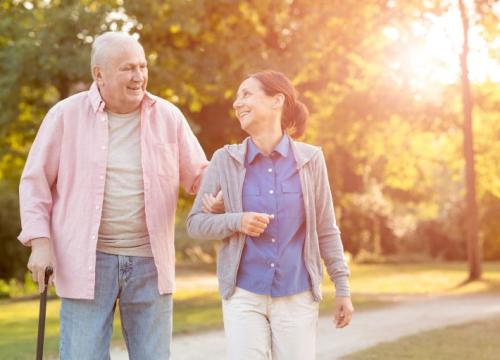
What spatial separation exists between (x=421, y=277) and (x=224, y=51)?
355 inches

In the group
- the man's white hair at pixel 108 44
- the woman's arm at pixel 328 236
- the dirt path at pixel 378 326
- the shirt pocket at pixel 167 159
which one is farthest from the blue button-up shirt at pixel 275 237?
the dirt path at pixel 378 326

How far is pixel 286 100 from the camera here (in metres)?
4.60

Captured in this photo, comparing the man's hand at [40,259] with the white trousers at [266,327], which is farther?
the man's hand at [40,259]

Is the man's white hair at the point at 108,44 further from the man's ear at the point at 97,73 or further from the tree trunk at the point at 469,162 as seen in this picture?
the tree trunk at the point at 469,162

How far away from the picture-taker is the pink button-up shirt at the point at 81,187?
4.66 m

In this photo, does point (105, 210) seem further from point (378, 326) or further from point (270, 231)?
point (378, 326)

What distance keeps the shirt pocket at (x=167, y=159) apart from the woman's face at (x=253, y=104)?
1.75 feet

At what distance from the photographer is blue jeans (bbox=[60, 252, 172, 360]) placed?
468 cm

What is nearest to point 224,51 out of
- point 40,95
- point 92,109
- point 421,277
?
point 40,95

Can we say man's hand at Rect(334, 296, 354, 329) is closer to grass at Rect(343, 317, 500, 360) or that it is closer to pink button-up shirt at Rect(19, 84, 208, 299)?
pink button-up shirt at Rect(19, 84, 208, 299)

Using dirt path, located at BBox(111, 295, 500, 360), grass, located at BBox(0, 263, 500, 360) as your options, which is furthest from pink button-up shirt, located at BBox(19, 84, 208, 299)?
grass, located at BBox(0, 263, 500, 360)

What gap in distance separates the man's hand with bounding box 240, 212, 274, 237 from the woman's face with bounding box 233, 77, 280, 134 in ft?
1.58

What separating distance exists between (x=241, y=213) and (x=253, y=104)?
516 mm

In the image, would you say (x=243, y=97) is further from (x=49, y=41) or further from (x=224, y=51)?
(x=224, y=51)
